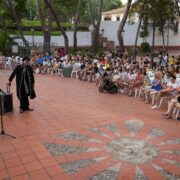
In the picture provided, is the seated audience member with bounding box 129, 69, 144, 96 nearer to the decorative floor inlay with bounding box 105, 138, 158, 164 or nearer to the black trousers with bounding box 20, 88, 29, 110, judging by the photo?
the black trousers with bounding box 20, 88, 29, 110

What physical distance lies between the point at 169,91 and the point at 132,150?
3.62 metres

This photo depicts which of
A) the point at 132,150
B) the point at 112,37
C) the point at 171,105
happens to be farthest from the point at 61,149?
the point at 112,37

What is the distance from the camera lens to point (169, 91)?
9.20m

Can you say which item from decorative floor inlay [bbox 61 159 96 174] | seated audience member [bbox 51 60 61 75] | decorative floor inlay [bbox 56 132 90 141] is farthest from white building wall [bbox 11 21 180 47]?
decorative floor inlay [bbox 61 159 96 174]

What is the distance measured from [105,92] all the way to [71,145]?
5740mm

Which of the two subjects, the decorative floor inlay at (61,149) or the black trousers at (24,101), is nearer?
the decorative floor inlay at (61,149)

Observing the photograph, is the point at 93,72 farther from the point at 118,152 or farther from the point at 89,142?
the point at 118,152

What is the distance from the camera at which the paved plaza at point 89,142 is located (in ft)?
17.2

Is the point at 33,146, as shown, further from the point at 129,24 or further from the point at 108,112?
the point at 129,24

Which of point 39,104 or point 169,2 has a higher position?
point 169,2

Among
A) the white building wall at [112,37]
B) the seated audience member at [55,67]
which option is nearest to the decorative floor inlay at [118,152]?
the seated audience member at [55,67]

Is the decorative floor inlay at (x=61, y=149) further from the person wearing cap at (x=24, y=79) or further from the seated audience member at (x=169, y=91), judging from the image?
the seated audience member at (x=169, y=91)

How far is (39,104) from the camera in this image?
31.8 ft

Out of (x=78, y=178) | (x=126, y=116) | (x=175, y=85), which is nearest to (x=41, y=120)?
(x=126, y=116)
